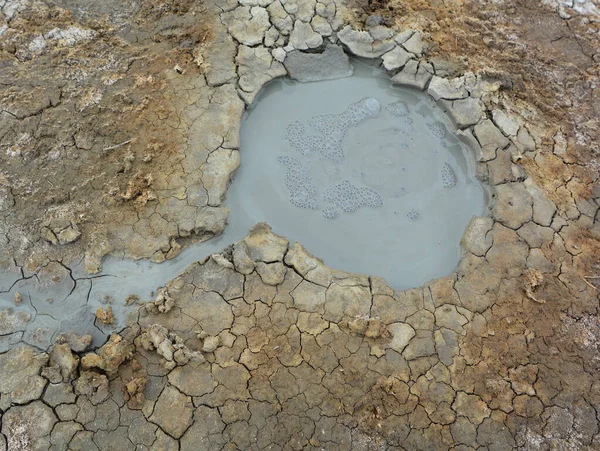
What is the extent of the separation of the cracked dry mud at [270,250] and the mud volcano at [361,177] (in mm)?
157

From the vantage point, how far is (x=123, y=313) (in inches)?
134

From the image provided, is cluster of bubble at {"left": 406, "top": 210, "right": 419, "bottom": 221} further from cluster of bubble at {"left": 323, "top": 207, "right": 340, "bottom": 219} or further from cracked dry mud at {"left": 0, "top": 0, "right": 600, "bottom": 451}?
cluster of bubble at {"left": 323, "top": 207, "right": 340, "bottom": 219}

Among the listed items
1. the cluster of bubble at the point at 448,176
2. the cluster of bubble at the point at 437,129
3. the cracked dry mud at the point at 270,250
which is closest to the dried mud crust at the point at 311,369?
the cracked dry mud at the point at 270,250

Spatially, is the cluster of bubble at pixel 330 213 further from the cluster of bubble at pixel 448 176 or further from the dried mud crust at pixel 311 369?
the cluster of bubble at pixel 448 176

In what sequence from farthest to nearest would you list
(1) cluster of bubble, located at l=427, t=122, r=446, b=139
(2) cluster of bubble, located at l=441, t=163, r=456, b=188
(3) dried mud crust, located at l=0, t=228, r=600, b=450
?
(1) cluster of bubble, located at l=427, t=122, r=446, b=139, (2) cluster of bubble, located at l=441, t=163, r=456, b=188, (3) dried mud crust, located at l=0, t=228, r=600, b=450

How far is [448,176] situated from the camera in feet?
13.6

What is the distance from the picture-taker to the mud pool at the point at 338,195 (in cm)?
349

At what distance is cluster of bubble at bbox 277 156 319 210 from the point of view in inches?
154

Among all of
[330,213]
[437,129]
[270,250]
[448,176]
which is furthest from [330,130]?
[270,250]

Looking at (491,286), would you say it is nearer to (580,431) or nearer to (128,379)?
(580,431)

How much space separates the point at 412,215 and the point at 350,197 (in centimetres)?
54

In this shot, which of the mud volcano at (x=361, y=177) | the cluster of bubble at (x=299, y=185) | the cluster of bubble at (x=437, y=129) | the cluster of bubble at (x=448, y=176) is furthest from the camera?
the cluster of bubble at (x=437, y=129)

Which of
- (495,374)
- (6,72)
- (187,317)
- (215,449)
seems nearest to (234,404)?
(215,449)

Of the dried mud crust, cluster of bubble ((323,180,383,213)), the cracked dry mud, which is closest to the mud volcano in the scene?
cluster of bubble ((323,180,383,213))
